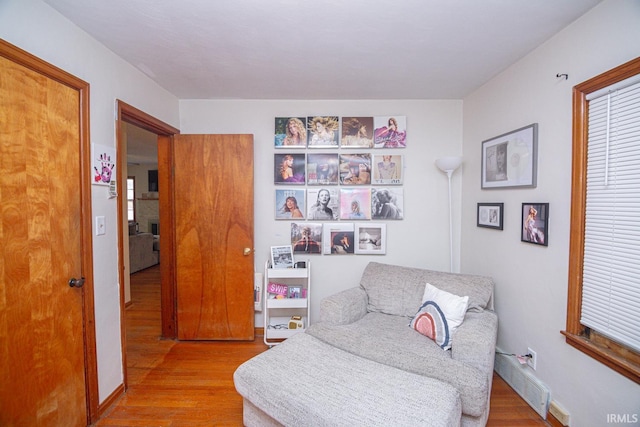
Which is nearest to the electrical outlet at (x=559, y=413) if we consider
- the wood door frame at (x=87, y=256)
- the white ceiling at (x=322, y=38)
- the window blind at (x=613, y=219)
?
the window blind at (x=613, y=219)

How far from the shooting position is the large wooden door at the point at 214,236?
104 inches

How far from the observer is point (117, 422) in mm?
1717

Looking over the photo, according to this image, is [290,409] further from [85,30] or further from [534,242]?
[85,30]

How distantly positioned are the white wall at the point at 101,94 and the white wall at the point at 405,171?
86 centimetres

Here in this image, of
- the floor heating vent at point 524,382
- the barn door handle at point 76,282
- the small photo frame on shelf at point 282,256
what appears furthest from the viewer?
the small photo frame on shelf at point 282,256

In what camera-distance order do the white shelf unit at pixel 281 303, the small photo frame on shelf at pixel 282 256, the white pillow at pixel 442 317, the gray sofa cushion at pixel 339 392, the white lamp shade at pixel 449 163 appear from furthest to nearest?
the small photo frame on shelf at pixel 282 256
the white shelf unit at pixel 281 303
the white lamp shade at pixel 449 163
the white pillow at pixel 442 317
the gray sofa cushion at pixel 339 392

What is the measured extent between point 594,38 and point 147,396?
11.7ft

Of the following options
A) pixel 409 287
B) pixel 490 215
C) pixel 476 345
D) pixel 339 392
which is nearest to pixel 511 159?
pixel 490 215

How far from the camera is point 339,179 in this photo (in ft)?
9.06

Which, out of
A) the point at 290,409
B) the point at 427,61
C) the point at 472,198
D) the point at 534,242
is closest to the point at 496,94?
the point at 427,61

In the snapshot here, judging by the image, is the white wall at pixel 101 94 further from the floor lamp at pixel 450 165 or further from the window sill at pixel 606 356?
the window sill at pixel 606 356

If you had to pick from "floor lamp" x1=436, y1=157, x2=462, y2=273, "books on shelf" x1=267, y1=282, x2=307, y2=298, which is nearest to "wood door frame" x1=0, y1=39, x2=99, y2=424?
"books on shelf" x1=267, y1=282, x2=307, y2=298

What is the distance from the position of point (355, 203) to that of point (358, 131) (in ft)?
2.40

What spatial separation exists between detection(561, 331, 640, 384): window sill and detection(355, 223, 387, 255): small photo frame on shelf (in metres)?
1.49
